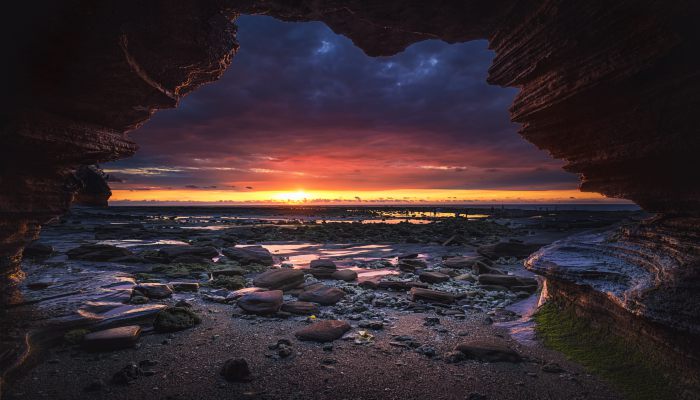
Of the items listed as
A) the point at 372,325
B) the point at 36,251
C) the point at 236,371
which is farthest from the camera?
the point at 36,251

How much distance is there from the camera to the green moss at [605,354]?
4.11 m

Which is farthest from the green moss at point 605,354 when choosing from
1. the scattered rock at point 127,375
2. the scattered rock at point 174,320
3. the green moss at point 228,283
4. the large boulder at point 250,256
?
the large boulder at point 250,256

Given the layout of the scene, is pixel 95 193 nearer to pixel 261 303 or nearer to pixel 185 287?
pixel 185 287

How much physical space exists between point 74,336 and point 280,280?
15.0 feet

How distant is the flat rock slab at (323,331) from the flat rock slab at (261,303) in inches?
51.1

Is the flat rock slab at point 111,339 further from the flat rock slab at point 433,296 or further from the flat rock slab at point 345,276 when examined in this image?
the flat rock slab at point 345,276

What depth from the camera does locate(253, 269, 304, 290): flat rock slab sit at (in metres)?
9.04

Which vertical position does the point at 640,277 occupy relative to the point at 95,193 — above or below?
below

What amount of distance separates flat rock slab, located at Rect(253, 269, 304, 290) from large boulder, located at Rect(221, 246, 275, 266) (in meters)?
3.85

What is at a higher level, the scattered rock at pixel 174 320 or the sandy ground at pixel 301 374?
the scattered rock at pixel 174 320

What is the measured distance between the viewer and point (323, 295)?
816cm

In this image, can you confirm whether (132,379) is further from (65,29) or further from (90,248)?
(90,248)

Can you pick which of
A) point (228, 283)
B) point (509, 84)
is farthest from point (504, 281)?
point (228, 283)

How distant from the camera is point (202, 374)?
180 inches
